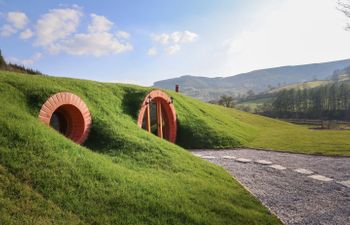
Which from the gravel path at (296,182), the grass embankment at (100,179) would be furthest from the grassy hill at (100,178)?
the gravel path at (296,182)

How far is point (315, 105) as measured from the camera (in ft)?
378

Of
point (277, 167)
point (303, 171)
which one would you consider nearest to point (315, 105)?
point (277, 167)

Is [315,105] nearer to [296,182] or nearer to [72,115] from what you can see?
[296,182]

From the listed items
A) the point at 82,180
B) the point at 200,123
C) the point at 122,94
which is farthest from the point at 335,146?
the point at 82,180

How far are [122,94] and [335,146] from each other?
16.7 metres

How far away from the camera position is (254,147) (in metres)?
25.6

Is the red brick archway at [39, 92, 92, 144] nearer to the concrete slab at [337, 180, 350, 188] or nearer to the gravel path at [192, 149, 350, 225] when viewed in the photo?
the gravel path at [192, 149, 350, 225]

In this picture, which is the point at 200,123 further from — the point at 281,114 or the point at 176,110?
the point at 281,114

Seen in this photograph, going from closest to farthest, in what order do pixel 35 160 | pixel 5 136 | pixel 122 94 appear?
1. pixel 35 160
2. pixel 5 136
3. pixel 122 94

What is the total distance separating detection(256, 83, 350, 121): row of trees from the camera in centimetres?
11100

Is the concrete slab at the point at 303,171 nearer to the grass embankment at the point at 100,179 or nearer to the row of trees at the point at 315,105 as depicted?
the grass embankment at the point at 100,179

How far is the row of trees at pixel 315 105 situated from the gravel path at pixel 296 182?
9633 centimetres

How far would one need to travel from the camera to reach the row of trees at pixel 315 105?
111000mm

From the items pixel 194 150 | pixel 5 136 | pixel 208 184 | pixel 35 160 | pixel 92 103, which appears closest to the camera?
pixel 35 160
